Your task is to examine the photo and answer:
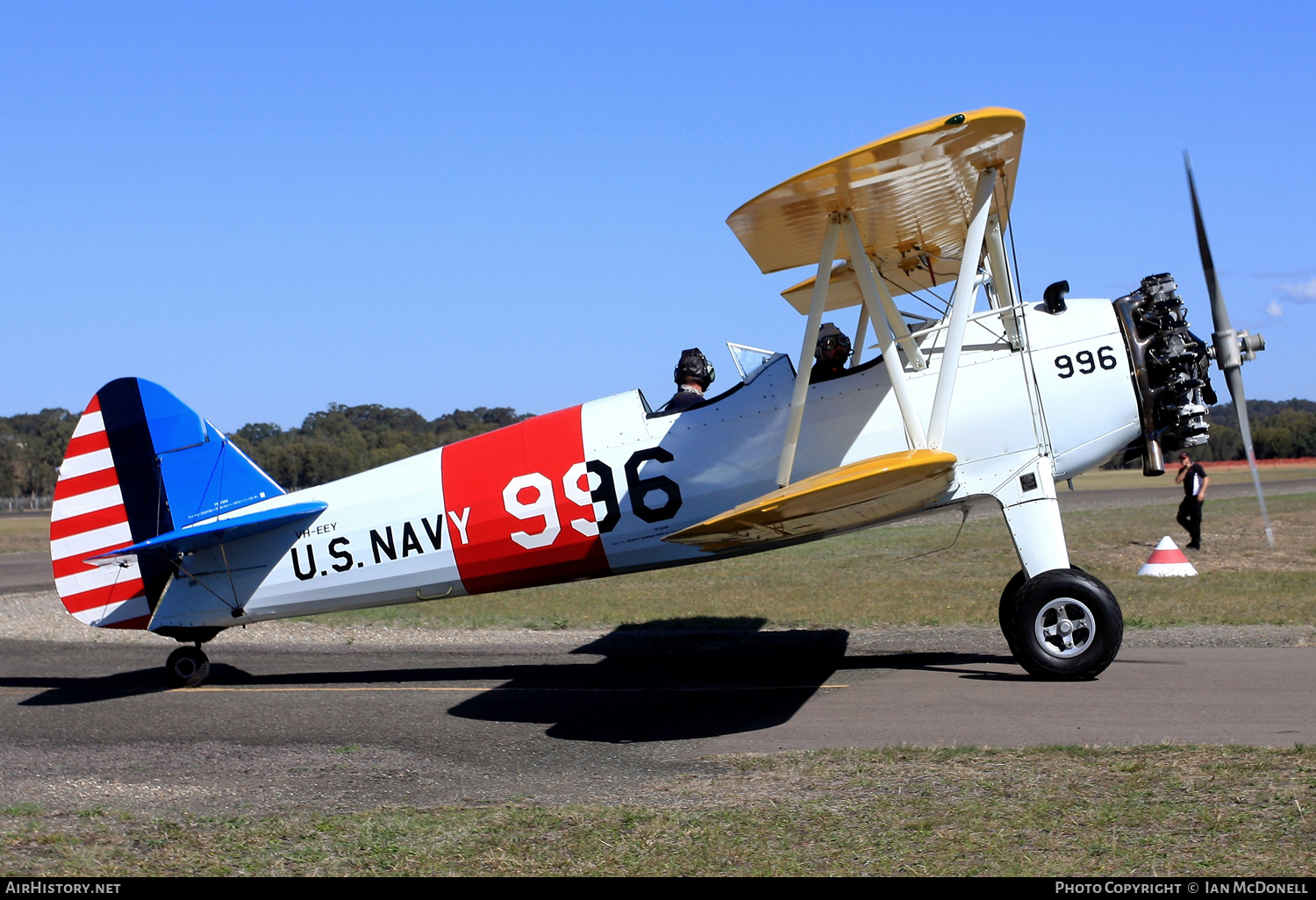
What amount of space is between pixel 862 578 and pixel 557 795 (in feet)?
36.3

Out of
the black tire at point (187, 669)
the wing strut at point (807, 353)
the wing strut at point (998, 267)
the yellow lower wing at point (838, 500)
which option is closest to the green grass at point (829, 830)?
the yellow lower wing at point (838, 500)

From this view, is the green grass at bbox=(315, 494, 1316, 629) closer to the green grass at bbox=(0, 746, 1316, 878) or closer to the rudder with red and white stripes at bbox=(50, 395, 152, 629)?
the rudder with red and white stripes at bbox=(50, 395, 152, 629)

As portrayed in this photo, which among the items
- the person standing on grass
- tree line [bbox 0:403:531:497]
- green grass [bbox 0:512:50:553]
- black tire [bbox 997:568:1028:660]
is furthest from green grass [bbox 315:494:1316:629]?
tree line [bbox 0:403:531:497]

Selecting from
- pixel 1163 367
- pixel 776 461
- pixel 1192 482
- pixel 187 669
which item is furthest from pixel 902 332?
pixel 1192 482

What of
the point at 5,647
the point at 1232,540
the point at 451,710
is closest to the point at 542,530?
the point at 451,710

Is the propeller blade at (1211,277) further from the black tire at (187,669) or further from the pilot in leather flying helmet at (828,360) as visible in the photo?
the black tire at (187,669)

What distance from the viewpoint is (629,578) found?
58.8 feet

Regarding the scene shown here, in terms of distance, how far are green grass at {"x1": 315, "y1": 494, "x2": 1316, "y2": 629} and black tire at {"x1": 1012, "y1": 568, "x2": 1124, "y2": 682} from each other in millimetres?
3164

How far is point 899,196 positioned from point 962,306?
1.05 metres

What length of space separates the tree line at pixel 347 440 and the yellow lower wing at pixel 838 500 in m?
38.7

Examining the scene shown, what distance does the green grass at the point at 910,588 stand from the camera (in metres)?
11.5

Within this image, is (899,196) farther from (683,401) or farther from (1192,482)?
(1192,482)

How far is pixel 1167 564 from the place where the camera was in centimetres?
1445

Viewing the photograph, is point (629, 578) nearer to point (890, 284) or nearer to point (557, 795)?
point (890, 284)
